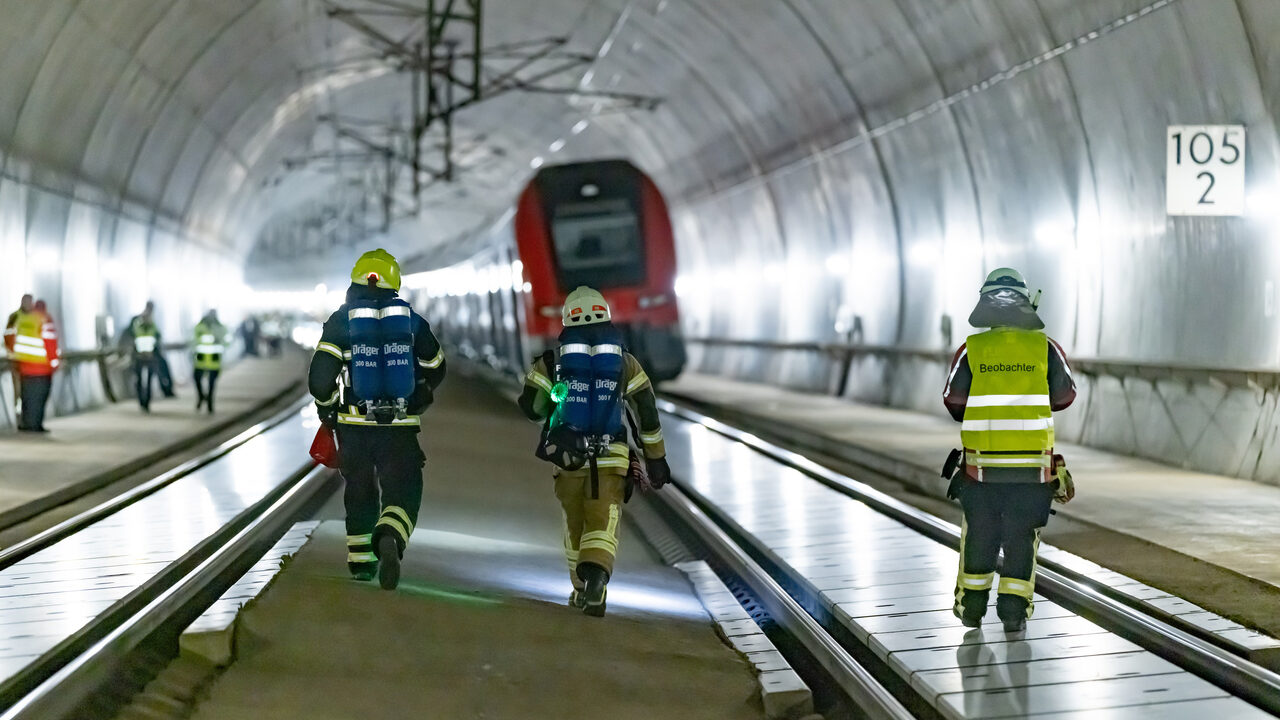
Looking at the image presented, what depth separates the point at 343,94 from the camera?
3712 cm

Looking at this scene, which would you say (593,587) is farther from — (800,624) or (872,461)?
(872,461)

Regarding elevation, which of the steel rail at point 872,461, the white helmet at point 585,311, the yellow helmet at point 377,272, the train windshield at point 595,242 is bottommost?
the steel rail at point 872,461

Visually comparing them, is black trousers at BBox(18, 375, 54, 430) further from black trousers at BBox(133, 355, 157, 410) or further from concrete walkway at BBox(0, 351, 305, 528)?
black trousers at BBox(133, 355, 157, 410)

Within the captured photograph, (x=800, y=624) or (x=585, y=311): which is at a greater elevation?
(x=585, y=311)

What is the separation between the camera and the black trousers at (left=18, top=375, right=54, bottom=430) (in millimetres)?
17969

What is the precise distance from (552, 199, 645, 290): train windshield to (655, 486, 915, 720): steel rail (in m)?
9.16

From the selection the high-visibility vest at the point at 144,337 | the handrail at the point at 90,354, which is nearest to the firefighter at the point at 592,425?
the handrail at the point at 90,354

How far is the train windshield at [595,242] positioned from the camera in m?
21.1

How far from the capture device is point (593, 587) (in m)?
7.30

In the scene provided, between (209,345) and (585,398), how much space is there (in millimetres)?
15799

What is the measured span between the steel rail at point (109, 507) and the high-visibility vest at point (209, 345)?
3052 mm

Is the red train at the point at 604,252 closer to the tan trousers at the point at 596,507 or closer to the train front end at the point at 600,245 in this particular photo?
the train front end at the point at 600,245

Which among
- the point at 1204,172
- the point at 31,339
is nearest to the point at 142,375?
the point at 31,339

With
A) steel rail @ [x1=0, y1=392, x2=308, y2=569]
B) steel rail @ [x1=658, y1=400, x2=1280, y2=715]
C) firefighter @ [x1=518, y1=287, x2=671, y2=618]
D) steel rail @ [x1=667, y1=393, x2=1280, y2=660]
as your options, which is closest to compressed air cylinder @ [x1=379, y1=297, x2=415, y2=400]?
firefighter @ [x1=518, y1=287, x2=671, y2=618]
